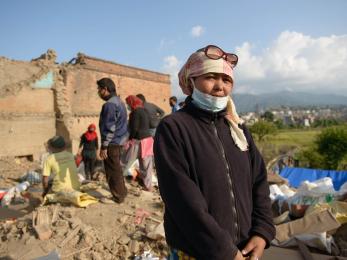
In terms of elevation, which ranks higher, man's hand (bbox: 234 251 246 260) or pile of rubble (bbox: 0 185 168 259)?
man's hand (bbox: 234 251 246 260)

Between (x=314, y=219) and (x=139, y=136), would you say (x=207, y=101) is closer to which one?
(x=314, y=219)

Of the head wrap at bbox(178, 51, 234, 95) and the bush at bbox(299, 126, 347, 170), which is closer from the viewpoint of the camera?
the head wrap at bbox(178, 51, 234, 95)

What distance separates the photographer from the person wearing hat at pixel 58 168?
4.59m

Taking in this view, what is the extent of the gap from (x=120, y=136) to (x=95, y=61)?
11.6m

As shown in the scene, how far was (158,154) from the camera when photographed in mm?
1466

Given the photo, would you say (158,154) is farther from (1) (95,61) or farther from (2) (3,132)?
(1) (95,61)

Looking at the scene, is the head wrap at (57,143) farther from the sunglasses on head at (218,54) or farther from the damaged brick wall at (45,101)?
the damaged brick wall at (45,101)

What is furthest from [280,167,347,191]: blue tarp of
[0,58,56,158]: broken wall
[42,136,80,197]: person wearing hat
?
[0,58,56,158]: broken wall

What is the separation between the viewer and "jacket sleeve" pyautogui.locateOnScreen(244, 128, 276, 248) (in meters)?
1.61

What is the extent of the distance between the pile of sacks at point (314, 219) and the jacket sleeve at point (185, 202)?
2.49 m

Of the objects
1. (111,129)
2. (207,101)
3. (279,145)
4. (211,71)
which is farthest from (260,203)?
(279,145)

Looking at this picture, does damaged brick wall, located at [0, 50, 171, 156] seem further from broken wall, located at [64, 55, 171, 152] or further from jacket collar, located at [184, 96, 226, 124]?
jacket collar, located at [184, 96, 226, 124]

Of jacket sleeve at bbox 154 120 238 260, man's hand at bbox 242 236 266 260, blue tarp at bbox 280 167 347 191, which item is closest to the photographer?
jacket sleeve at bbox 154 120 238 260

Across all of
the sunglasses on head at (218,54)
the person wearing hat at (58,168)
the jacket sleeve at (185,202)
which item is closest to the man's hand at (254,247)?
the jacket sleeve at (185,202)
